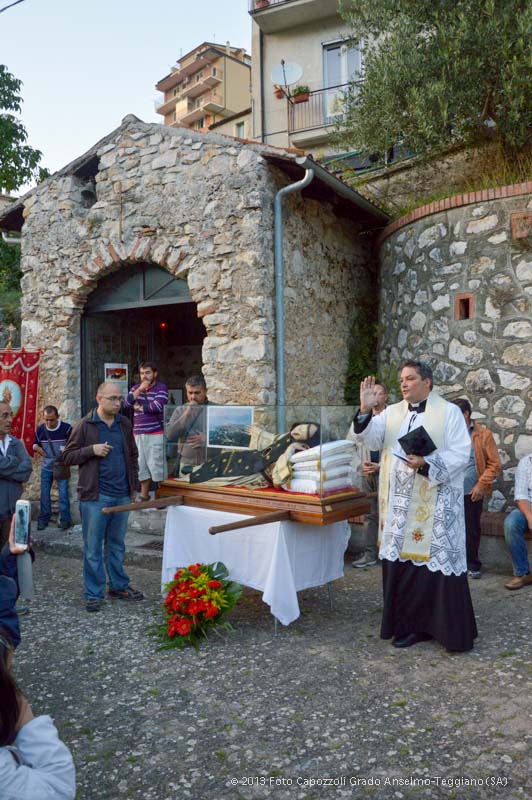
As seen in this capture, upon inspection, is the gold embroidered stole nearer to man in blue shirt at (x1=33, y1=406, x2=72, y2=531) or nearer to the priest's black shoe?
the priest's black shoe

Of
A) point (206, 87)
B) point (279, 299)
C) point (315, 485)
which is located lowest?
point (315, 485)

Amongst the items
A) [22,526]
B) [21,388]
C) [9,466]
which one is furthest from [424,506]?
[21,388]

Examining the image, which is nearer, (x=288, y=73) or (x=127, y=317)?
(x=127, y=317)

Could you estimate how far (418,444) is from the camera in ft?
13.3

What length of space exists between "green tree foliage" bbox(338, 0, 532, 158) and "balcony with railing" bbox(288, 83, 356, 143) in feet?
23.1

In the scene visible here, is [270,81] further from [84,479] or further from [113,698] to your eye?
[113,698]

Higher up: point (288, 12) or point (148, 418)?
point (288, 12)

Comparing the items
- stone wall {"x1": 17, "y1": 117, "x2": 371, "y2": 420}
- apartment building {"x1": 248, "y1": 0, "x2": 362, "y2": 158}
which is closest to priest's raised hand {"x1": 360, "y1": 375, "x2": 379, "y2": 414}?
stone wall {"x1": 17, "y1": 117, "x2": 371, "y2": 420}

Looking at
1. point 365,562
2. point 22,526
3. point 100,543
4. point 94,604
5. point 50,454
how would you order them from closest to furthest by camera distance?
point 22,526, point 94,604, point 100,543, point 365,562, point 50,454

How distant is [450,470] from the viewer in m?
4.09

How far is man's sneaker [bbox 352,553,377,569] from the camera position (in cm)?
623

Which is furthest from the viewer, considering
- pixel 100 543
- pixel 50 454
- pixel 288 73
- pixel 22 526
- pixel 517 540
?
pixel 288 73

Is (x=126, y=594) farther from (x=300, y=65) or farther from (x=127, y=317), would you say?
(x=300, y=65)

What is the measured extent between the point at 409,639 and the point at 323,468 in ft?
4.07
